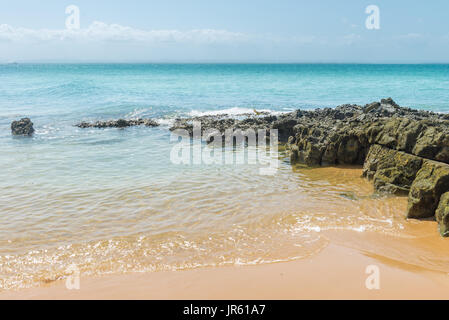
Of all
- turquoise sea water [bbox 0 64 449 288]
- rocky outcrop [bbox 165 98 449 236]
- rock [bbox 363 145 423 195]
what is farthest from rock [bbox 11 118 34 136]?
rock [bbox 363 145 423 195]

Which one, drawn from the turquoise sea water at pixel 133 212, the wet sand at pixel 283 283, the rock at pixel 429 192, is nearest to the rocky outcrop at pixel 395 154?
the rock at pixel 429 192

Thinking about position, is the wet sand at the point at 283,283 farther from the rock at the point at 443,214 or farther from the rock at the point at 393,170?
the rock at the point at 393,170

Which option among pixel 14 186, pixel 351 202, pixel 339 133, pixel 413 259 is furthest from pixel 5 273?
pixel 339 133

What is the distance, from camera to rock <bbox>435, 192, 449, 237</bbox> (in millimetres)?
6906

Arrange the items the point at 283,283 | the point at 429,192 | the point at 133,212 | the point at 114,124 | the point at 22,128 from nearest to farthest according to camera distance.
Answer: the point at 283,283 → the point at 429,192 → the point at 133,212 → the point at 22,128 → the point at 114,124

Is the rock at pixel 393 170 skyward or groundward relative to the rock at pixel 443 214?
skyward

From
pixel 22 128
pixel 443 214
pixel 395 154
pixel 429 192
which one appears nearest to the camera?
pixel 443 214

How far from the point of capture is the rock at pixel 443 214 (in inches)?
272

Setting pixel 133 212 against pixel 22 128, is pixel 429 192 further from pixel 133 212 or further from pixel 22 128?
pixel 22 128

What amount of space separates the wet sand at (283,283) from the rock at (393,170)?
3.17 metres

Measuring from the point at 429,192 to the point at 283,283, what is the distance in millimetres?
4360

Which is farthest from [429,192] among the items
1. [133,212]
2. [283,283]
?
[133,212]

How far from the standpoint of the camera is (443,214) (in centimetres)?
703

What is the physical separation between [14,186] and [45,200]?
196 cm
